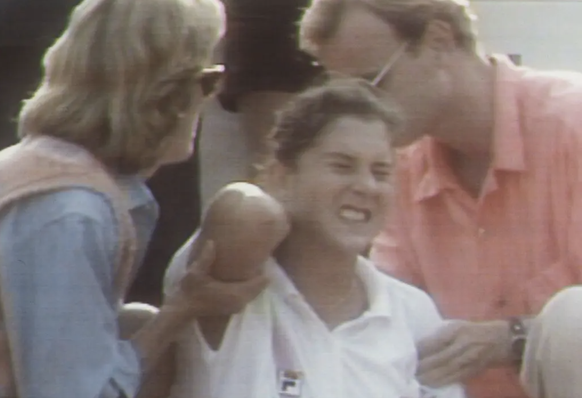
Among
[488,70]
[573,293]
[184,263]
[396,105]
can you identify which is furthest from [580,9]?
[184,263]

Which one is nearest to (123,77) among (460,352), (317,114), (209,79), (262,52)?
(209,79)

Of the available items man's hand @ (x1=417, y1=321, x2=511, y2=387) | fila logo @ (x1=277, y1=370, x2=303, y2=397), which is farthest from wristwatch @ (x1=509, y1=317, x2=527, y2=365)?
fila logo @ (x1=277, y1=370, x2=303, y2=397)

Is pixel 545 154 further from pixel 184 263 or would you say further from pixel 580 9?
pixel 184 263

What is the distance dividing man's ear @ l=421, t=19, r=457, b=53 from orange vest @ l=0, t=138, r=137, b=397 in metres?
0.42

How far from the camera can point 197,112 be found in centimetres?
100

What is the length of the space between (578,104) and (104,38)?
1.65ft

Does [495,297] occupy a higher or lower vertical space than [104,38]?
lower

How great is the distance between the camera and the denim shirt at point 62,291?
2.82ft

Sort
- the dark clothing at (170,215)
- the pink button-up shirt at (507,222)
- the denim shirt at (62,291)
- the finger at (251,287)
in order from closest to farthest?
the denim shirt at (62,291)
the finger at (251,287)
the pink button-up shirt at (507,222)
the dark clothing at (170,215)

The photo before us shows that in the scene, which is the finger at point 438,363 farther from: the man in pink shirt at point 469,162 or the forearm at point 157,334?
the forearm at point 157,334

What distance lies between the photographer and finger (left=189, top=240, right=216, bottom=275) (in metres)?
0.95

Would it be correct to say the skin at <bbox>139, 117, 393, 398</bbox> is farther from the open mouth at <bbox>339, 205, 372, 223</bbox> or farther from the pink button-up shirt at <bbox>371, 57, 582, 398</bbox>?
the pink button-up shirt at <bbox>371, 57, 582, 398</bbox>

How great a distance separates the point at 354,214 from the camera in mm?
1012

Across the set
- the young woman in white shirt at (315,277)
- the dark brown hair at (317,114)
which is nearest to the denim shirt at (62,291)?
the young woman in white shirt at (315,277)
